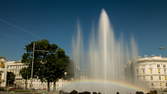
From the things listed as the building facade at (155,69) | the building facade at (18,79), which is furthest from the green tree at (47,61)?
the building facade at (155,69)

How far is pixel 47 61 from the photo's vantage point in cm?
6431

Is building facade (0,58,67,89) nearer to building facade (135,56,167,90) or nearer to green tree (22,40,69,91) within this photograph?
green tree (22,40,69,91)

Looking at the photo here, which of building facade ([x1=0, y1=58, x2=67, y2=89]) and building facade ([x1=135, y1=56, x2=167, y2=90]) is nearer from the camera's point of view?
building facade ([x1=0, y1=58, x2=67, y2=89])

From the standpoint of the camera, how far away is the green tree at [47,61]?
63688 mm

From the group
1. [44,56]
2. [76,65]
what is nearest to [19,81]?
[44,56]

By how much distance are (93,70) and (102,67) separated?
1609 millimetres

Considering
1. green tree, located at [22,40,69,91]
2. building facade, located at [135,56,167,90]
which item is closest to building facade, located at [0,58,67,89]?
green tree, located at [22,40,69,91]

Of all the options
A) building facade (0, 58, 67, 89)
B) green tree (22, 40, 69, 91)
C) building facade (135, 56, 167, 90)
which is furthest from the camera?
building facade (135, 56, 167, 90)

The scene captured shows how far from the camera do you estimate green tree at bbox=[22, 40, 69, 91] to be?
6369 cm

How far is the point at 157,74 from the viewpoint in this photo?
399 ft

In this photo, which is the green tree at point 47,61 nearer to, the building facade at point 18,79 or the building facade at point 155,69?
the building facade at point 18,79

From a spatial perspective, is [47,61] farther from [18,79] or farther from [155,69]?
[18,79]

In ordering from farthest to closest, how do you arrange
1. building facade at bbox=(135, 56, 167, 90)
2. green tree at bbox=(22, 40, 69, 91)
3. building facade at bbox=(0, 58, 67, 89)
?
building facade at bbox=(135, 56, 167, 90)
building facade at bbox=(0, 58, 67, 89)
green tree at bbox=(22, 40, 69, 91)

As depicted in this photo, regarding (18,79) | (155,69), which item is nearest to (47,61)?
(155,69)
